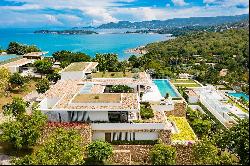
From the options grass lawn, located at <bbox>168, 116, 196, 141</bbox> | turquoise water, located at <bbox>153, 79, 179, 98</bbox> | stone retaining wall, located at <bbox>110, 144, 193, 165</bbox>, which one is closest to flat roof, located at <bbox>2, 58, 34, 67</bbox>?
turquoise water, located at <bbox>153, 79, 179, 98</bbox>

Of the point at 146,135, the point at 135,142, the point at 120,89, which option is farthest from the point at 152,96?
the point at 135,142

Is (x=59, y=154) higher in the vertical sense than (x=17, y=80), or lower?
lower

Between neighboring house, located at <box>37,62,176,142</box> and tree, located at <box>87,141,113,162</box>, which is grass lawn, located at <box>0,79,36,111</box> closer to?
neighboring house, located at <box>37,62,176,142</box>

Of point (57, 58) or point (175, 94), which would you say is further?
point (57, 58)

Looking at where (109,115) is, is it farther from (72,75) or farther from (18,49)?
(18,49)

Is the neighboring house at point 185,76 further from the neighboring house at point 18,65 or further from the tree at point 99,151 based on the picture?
the tree at point 99,151

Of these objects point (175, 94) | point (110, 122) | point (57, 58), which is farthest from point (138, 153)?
point (57, 58)

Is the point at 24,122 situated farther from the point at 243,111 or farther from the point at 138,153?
the point at 243,111
